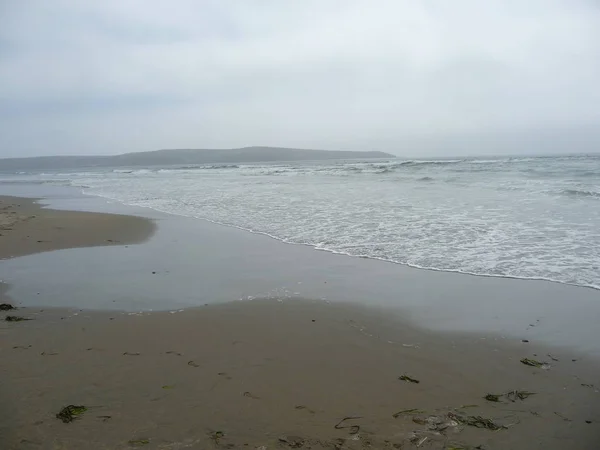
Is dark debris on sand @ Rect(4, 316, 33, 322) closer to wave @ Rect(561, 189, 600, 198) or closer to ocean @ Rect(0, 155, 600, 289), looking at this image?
ocean @ Rect(0, 155, 600, 289)

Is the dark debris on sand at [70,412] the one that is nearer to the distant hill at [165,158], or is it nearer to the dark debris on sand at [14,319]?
the dark debris on sand at [14,319]

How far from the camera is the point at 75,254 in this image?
28.9 feet

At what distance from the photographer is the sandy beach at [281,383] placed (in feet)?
9.49

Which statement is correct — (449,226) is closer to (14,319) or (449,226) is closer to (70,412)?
(14,319)

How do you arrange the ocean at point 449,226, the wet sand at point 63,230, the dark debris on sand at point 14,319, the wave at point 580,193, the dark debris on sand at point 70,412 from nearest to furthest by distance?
the dark debris on sand at point 70,412
the dark debris on sand at point 14,319
the ocean at point 449,226
the wet sand at point 63,230
the wave at point 580,193

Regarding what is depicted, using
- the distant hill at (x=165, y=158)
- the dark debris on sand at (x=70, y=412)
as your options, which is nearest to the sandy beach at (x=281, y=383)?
the dark debris on sand at (x=70, y=412)

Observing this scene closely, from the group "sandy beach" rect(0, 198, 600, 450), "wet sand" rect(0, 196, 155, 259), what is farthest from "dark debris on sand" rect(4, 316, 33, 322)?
"wet sand" rect(0, 196, 155, 259)

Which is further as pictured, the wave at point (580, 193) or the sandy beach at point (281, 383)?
the wave at point (580, 193)

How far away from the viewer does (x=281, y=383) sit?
3.56 m

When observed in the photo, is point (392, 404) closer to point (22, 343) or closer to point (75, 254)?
point (22, 343)

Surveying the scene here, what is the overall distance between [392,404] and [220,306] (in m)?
2.84

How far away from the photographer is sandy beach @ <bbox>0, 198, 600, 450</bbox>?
2.89 m

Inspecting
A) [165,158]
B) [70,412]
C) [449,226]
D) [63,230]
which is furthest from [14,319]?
[165,158]

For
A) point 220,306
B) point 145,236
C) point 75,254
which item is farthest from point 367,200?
point 220,306
